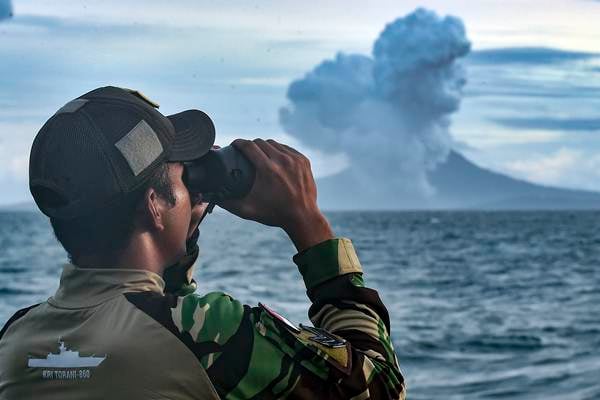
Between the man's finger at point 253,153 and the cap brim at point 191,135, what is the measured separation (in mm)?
72

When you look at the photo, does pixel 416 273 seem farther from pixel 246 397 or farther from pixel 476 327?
pixel 246 397

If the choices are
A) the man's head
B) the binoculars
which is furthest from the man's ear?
the binoculars

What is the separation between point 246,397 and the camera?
2.04m

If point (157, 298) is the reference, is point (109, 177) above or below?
above

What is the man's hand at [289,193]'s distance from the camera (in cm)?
224

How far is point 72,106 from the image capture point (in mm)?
2174

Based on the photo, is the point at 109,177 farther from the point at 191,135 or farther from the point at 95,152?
the point at 191,135

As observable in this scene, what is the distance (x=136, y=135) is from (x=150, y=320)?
0.39m

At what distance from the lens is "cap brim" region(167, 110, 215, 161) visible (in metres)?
2.23

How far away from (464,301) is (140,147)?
87.1 feet

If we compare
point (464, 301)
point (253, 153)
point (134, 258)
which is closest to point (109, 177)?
point (134, 258)

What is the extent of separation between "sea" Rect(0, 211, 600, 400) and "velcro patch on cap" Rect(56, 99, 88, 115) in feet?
1.92

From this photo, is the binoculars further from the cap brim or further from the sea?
the sea

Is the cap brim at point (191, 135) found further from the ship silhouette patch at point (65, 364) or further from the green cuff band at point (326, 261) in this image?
the ship silhouette patch at point (65, 364)
